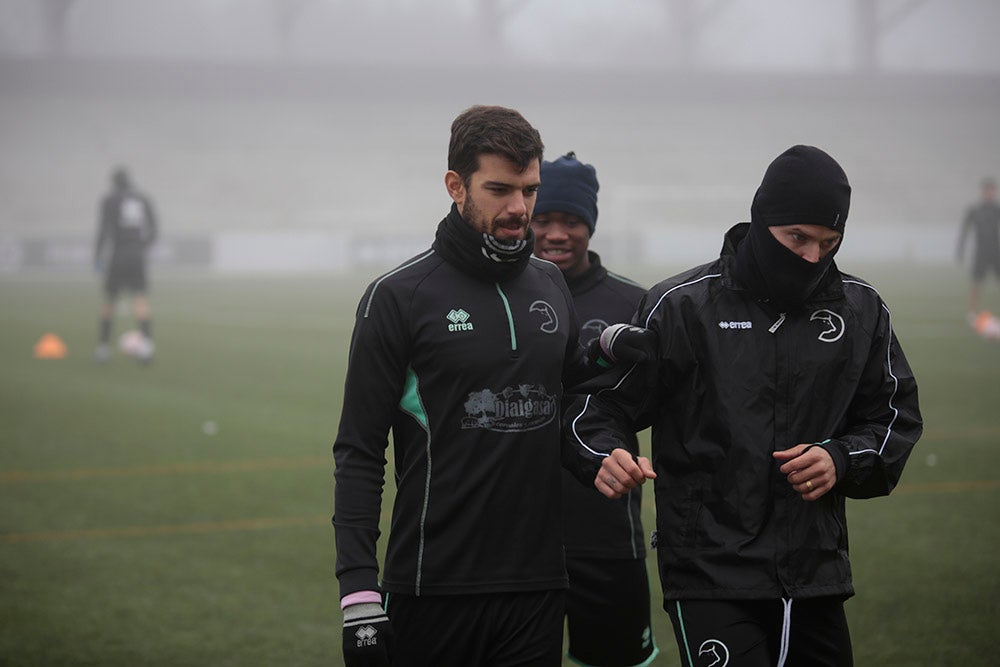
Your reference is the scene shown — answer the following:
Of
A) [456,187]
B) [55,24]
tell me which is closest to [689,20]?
[55,24]

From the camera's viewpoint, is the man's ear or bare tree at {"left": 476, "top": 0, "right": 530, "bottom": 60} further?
bare tree at {"left": 476, "top": 0, "right": 530, "bottom": 60}

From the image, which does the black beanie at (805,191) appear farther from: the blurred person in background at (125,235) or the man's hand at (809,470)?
the blurred person in background at (125,235)

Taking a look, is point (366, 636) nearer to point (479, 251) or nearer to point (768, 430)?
point (479, 251)

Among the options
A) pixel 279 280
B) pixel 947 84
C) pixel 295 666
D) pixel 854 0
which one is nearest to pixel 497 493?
pixel 295 666

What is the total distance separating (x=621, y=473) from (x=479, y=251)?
0.67 meters

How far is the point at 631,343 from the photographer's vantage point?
310 cm

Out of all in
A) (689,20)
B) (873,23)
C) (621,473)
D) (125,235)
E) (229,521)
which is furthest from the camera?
(689,20)

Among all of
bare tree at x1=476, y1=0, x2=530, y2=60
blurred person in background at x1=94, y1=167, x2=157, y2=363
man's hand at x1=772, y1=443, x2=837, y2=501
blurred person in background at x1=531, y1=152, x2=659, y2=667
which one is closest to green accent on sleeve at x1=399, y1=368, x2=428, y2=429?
man's hand at x1=772, y1=443, x2=837, y2=501

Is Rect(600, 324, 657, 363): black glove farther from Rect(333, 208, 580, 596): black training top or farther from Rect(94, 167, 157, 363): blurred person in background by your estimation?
Rect(94, 167, 157, 363): blurred person in background

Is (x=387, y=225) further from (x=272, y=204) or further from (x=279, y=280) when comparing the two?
(x=279, y=280)

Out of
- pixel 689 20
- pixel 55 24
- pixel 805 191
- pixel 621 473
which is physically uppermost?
pixel 689 20

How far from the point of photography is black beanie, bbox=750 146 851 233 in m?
3.04

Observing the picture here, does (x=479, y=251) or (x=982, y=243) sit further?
(x=982, y=243)

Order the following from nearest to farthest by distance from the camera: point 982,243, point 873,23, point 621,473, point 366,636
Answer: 1. point 366,636
2. point 621,473
3. point 982,243
4. point 873,23
